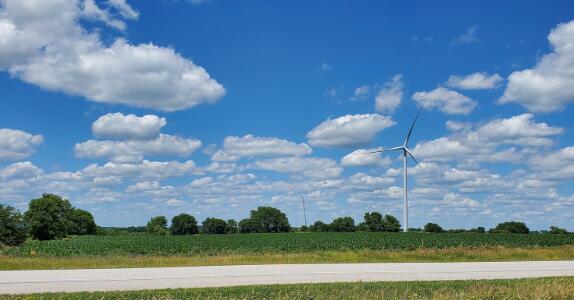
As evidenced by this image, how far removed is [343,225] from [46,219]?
2294 inches

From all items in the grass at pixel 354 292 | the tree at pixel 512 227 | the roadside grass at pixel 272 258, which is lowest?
the grass at pixel 354 292

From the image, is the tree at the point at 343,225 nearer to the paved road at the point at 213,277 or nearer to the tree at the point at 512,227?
the tree at the point at 512,227

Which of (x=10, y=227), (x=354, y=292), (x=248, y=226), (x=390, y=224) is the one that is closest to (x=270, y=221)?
(x=248, y=226)

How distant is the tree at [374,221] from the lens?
11675cm

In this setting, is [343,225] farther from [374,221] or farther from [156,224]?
[156,224]

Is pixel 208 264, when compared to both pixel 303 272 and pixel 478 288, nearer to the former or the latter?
pixel 303 272

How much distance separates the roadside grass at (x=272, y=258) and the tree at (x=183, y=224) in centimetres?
8204

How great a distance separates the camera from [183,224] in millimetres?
112125

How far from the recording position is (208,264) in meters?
26.4

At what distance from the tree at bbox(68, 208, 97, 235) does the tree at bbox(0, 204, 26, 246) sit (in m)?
49.9

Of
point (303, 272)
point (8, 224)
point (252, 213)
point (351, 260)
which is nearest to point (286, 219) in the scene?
point (252, 213)

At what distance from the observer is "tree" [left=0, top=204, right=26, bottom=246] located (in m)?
69.7

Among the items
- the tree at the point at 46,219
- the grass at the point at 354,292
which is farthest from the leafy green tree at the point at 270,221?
the grass at the point at 354,292

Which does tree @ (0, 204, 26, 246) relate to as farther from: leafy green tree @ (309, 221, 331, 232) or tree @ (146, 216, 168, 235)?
Result: leafy green tree @ (309, 221, 331, 232)
